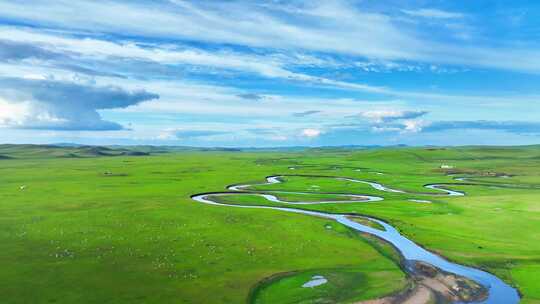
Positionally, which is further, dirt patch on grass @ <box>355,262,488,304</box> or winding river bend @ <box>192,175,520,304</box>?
winding river bend @ <box>192,175,520,304</box>

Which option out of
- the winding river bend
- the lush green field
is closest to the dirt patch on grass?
the winding river bend

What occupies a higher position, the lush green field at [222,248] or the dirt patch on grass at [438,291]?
the lush green field at [222,248]

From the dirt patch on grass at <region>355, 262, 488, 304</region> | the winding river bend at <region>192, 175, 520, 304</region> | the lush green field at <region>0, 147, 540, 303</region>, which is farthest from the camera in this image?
the winding river bend at <region>192, 175, 520, 304</region>

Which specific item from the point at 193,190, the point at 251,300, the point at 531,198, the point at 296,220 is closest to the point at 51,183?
the point at 193,190

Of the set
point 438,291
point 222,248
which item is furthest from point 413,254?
point 222,248

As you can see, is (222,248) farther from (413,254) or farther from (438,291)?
(438,291)

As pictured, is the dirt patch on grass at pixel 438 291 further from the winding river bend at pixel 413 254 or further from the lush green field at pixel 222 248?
the lush green field at pixel 222 248

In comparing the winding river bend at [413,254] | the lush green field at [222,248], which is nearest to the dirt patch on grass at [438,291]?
the winding river bend at [413,254]

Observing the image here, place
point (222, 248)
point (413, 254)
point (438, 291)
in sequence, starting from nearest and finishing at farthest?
point (438, 291) < point (222, 248) < point (413, 254)

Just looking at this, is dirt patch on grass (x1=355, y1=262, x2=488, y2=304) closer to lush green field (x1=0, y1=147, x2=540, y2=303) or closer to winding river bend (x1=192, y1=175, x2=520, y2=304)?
winding river bend (x1=192, y1=175, x2=520, y2=304)

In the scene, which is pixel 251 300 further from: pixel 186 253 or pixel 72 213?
pixel 72 213

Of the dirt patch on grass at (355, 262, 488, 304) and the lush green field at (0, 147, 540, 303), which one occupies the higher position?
the lush green field at (0, 147, 540, 303)
